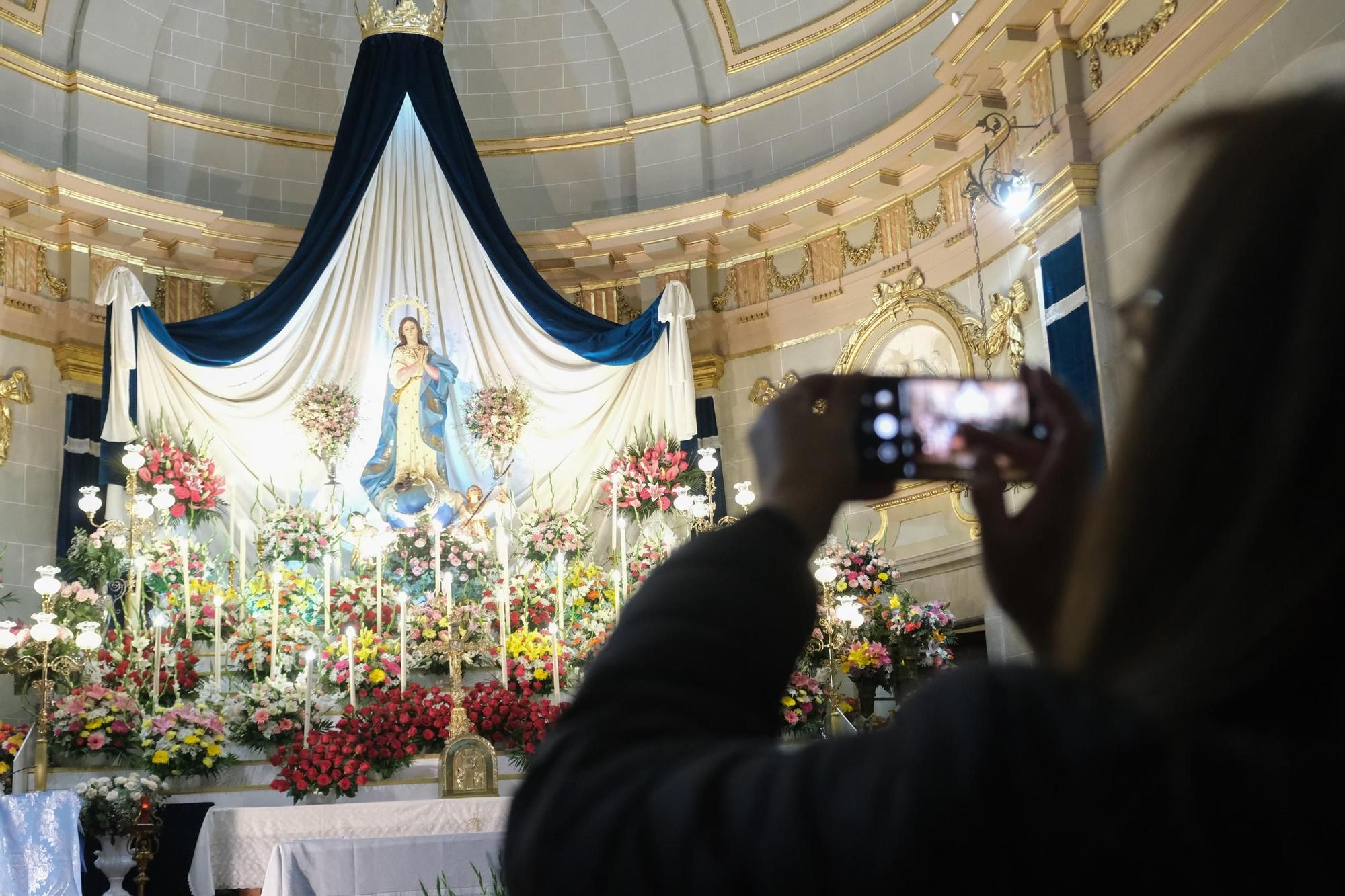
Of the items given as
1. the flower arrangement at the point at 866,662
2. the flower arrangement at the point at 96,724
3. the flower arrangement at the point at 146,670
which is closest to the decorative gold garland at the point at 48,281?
the flower arrangement at the point at 146,670

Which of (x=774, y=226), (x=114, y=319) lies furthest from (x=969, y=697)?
(x=774, y=226)

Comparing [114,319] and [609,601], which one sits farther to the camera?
[114,319]

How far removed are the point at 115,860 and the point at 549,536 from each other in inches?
168

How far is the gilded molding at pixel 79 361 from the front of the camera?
424 inches

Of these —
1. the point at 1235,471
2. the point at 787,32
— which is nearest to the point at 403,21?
the point at 787,32

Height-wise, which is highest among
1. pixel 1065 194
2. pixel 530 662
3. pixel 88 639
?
pixel 1065 194

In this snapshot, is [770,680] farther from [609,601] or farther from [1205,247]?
[609,601]

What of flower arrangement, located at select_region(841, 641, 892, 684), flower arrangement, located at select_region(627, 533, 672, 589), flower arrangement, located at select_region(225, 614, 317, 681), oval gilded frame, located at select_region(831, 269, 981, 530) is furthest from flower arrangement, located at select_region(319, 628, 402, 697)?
oval gilded frame, located at select_region(831, 269, 981, 530)

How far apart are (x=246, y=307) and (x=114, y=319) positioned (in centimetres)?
106

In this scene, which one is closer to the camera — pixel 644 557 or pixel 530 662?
pixel 530 662

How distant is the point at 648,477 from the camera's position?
10375 millimetres

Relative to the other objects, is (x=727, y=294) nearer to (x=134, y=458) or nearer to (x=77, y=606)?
(x=134, y=458)

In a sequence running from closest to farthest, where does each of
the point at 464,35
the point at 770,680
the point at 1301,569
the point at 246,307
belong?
the point at 1301,569
the point at 770,680
the point at 246,307
the point at 464,35

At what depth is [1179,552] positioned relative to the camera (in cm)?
65
